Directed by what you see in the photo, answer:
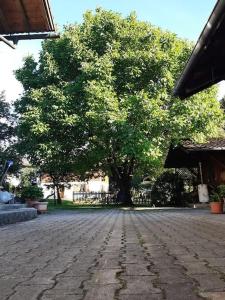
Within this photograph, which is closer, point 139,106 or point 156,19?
point 139,106

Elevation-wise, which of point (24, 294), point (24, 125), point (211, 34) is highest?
point (24, 125)

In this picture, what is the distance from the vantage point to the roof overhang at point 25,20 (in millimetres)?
7965

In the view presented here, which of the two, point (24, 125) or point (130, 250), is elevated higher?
point (24, 125)

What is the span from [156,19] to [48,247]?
2505cm

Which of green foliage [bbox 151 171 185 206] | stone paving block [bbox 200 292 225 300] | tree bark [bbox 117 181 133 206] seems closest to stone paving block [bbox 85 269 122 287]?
stone paving block [bbox 200 292 225 300]

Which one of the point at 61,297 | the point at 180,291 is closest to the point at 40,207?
the point at 61,297

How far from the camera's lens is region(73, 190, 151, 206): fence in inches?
1372

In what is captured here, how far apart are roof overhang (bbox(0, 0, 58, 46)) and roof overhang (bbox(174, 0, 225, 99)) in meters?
2.75

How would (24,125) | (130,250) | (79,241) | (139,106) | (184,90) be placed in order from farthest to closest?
(24,125) < (139,106) < (184,90) < (79,241) < (130,250)

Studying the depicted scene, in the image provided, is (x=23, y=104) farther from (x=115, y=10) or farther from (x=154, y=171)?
(x=154, y=171)

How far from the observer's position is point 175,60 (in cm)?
2750

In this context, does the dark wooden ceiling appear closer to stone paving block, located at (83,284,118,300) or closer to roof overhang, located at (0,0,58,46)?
roof overhang, located at (0,0,58,46)

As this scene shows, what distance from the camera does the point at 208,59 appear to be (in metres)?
8.48

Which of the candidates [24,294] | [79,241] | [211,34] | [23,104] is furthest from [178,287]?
[23,104]
